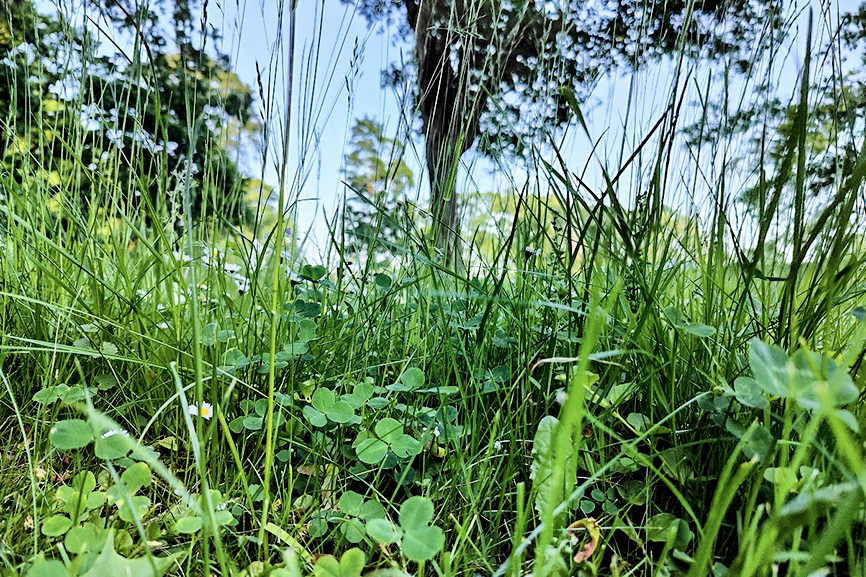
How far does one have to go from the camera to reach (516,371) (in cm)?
79

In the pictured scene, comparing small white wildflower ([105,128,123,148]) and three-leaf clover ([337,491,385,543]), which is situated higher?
small white wildflower ([105,128,123,148])

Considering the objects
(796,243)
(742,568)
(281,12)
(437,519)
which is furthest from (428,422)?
(281,12)

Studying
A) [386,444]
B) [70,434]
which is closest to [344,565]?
[386,444]

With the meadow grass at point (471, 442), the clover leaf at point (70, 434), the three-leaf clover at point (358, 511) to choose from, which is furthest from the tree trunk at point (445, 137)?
the clover leaf at point (70, 434)

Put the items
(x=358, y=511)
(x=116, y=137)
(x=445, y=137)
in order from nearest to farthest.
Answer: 1. (x=358, y=511)
2. (x=116, y=137)
3. (x=445, y=137)

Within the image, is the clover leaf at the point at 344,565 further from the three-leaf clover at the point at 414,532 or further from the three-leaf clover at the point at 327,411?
the three-leaf clover at the point at 327,411

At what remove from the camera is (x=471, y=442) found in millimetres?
664

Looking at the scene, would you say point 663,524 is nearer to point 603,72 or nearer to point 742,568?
point 742,568

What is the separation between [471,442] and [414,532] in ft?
0.70

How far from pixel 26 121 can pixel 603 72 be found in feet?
4.97

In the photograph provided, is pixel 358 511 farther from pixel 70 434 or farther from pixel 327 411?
pixel 70 434

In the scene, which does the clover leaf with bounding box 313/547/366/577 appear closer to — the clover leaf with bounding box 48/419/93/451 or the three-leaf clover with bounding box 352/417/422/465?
the three-leaf clover with bounding box 352/417/422/465

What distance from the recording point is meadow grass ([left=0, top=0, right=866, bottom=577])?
44cm

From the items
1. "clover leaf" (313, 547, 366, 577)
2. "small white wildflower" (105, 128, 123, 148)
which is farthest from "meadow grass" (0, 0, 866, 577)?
"small white wildflower" (105, 128, 123, 148)
